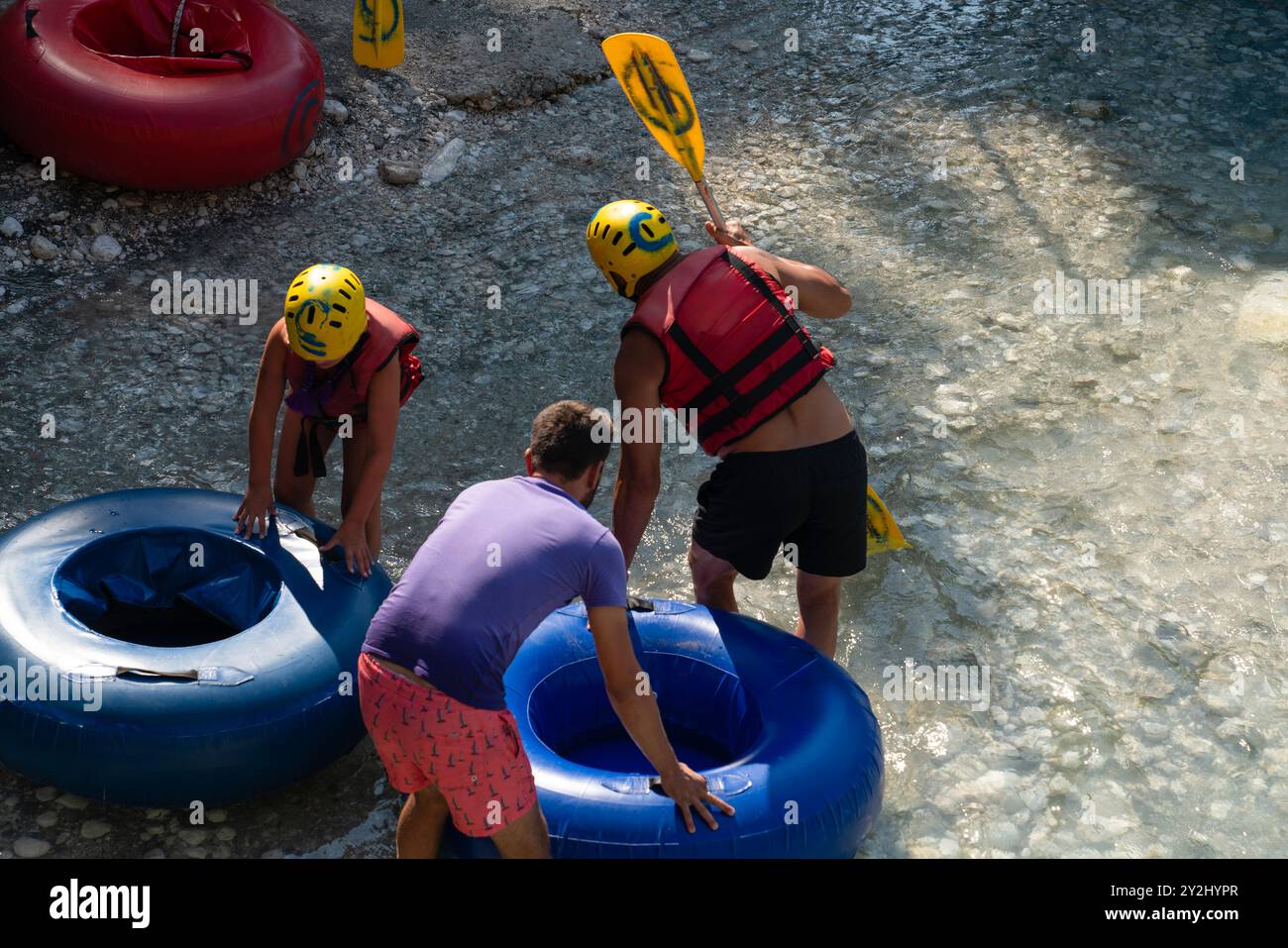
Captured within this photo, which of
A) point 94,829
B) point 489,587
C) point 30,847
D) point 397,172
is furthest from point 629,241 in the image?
point 397,172

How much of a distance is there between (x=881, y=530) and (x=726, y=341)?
133 cm

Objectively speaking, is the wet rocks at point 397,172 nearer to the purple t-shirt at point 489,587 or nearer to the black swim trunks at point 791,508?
the black swim trunks at point 791,508

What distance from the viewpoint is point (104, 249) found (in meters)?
5.97

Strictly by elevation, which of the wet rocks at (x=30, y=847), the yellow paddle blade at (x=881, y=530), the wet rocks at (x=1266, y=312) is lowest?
the wet rocks at (x=30, y=847)

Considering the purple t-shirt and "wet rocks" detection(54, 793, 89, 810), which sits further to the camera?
"wet rocks" detection(54, 793, 89, 810)

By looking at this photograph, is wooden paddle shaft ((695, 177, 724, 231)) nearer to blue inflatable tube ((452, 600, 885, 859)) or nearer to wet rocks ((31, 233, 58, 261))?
blue inflatable tube ((452, 600, 885, 859))

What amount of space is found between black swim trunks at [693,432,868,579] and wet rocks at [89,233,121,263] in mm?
3532

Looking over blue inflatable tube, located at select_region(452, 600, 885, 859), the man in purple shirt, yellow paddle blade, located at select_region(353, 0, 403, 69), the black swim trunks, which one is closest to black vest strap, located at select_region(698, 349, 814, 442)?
the black swim trunks

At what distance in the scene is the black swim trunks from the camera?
12.0 feet

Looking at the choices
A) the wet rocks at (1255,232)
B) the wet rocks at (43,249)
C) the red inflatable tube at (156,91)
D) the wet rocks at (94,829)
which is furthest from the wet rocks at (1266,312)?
the wet rocks at (43,249)

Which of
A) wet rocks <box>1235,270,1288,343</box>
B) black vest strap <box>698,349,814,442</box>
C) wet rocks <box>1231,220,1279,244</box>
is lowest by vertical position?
wet rocks <box>1235,270,1288,343</box>

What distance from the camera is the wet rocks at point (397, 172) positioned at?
262 inches

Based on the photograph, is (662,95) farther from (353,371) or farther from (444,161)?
(444,161)

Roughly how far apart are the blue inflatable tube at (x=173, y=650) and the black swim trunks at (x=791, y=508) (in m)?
1.06
